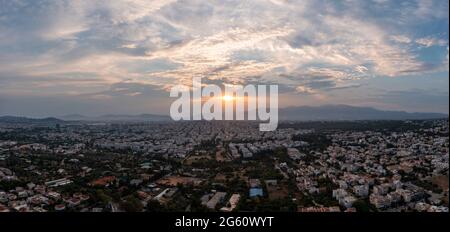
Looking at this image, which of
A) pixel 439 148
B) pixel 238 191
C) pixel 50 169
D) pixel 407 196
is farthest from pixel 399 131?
pixel 50 169

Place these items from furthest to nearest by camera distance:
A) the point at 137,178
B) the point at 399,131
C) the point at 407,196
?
the point at 399,131 < the point at 137,178 < the point at 407,196

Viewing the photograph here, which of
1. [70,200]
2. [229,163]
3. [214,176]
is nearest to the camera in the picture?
[70,200]

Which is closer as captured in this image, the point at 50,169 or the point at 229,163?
the point at 50,169

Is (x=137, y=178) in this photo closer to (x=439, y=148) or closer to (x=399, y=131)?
(x=439, y=148)

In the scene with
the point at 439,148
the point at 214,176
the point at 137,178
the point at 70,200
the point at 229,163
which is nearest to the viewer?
the point at 70,200
